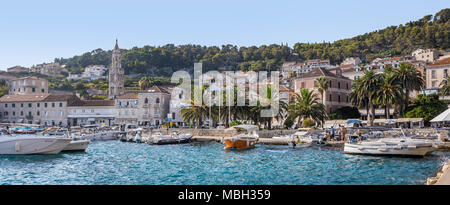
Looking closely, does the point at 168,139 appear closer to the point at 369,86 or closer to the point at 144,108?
the point at 144,108

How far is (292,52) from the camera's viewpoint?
622 feet

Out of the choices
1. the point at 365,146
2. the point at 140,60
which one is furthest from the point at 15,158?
the point at 140,60

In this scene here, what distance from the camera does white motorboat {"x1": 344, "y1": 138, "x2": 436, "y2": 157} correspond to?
28562 millimetres

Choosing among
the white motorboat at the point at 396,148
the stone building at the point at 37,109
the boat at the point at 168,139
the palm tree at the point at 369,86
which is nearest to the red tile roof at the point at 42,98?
the stone building at the point at 37,109

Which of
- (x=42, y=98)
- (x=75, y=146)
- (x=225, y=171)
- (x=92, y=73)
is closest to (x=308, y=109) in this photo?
(x=75, y=146)

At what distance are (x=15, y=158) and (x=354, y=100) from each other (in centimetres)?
4947

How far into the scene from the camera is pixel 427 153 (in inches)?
1187

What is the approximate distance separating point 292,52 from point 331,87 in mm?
130657

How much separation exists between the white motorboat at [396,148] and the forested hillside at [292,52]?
104961 millimetres

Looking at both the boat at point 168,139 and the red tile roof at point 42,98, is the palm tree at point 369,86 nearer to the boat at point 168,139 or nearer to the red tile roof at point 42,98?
the boat at point 168,139

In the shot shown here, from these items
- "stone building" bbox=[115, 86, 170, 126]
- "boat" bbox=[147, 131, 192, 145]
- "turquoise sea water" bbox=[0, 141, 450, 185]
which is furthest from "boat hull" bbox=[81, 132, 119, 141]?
"turquoise sea water" bbox=[0, 141, 450, 185]

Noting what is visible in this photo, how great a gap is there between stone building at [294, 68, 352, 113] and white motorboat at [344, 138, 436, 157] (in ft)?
101

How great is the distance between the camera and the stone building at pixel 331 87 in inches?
2426

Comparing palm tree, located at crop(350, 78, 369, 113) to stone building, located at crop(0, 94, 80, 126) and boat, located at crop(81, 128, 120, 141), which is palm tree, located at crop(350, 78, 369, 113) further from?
stone building, located at crop(0, 94, 80, 126)
